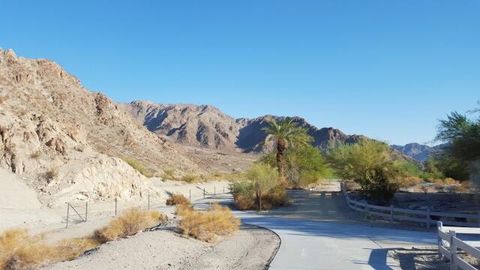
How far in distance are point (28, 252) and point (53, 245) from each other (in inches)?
139

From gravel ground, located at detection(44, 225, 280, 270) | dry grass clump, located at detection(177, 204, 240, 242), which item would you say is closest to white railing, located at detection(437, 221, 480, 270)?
gravel ground, located at detection(44, 225, 280, 270)

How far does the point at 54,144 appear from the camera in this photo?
1522 inches

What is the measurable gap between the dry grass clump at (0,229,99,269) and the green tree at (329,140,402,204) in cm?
2026

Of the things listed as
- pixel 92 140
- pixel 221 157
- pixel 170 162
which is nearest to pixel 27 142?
pixel 92 140

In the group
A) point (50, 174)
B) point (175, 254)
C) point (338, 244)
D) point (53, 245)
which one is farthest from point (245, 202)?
point (175, 254)

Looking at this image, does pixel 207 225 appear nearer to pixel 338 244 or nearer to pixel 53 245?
pixel 338 244

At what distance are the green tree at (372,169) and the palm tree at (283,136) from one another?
10.6m

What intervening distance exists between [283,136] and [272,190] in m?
→ 17.6

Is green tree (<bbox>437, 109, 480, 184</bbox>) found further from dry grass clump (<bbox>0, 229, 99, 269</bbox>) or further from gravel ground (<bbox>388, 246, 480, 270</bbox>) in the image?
dry grass clump (<bbox>0, 229, 99, 269</bbox>)

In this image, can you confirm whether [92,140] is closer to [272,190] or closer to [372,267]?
[272,190]

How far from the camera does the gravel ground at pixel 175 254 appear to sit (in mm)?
13500

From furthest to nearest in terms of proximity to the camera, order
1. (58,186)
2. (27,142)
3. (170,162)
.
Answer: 1. (170,162)
2. (27,142)
3. (58,186)

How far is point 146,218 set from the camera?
22141mm

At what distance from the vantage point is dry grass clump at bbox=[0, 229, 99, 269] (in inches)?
581
